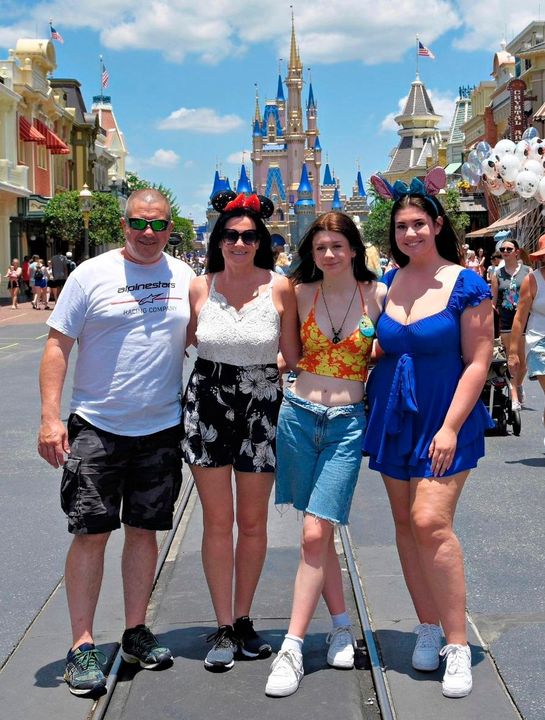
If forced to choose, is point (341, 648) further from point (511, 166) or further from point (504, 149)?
point (504, 149)

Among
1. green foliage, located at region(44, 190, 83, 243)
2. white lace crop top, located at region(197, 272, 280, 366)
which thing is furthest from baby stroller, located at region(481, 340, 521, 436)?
green foliage, located at region(44, 190, 83, 243)

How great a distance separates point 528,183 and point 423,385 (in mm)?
12921

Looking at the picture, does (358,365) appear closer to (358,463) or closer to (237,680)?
(358,463)

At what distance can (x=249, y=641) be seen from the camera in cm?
416

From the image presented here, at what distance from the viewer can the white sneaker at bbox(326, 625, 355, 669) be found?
400 centimetres

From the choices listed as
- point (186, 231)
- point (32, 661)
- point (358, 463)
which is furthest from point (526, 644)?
point (186, 231)

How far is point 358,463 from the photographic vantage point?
13.1 feet

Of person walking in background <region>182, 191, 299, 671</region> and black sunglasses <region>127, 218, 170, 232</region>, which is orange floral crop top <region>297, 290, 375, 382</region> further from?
black sunglasses <region>127, 218, 170, 232</region>

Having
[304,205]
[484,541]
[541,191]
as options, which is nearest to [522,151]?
[541,191]

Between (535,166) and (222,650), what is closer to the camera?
(222,650)

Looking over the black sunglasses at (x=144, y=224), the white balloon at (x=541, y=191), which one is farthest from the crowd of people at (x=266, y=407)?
the white balloon at (x=541, y=191)

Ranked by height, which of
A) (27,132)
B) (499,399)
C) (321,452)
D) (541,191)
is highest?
(27,132)

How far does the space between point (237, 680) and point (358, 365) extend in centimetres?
131

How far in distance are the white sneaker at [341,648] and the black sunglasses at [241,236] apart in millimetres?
1600
